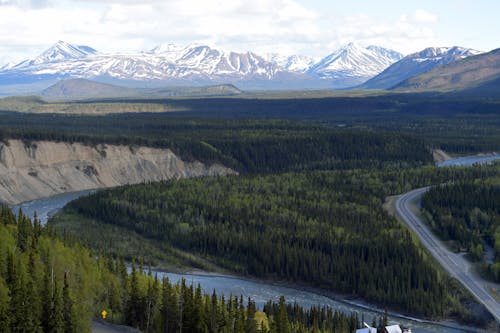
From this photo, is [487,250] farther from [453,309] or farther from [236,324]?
[236,324]

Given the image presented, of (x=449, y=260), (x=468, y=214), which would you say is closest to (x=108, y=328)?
(x=449, y=260)

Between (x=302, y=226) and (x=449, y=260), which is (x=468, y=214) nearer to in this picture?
(x=449, y=260)

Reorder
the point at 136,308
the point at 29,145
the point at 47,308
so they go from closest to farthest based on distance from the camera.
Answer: the point at 47,308, the point at 136,308, the point at 29,145

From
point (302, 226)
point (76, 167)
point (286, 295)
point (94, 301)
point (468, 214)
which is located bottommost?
point (286, 295)

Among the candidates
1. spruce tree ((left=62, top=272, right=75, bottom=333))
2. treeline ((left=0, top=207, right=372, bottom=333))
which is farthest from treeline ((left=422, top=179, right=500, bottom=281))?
spruce tree ((left=62, top=272, right=75, bottom=333))

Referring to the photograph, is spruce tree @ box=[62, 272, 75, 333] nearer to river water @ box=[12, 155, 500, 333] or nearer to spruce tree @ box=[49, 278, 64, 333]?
spruce tree @ box=[49, 278, 64, 333]

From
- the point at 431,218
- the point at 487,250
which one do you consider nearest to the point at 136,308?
the point at 487,250

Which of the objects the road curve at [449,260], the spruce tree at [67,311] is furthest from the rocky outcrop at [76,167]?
the spruce tree at [67,311]
